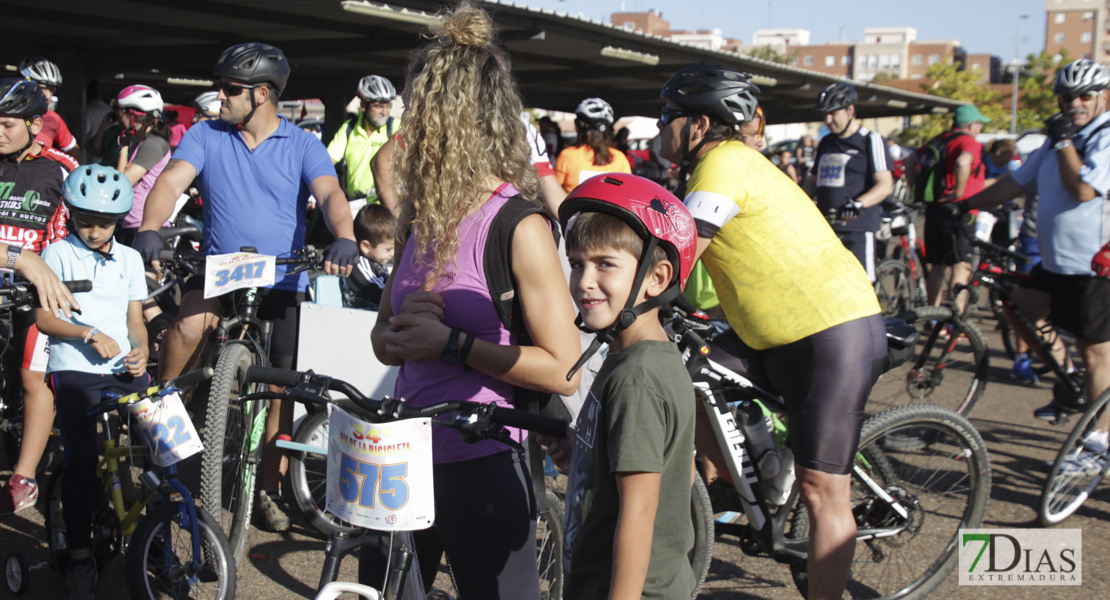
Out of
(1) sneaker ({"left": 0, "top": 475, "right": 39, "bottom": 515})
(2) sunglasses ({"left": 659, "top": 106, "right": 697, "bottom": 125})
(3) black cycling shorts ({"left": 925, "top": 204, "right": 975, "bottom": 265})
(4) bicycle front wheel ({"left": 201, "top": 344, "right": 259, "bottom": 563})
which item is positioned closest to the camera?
(2) sunglasses ({"left": 659, "top": 106, "right": 697, "bottom": 125})

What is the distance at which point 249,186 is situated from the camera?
4152mm

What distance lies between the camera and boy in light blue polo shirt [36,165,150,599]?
3.50 m

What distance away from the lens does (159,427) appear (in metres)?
3.18

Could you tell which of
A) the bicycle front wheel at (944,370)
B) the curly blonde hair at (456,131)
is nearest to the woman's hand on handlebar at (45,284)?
the curly blonde hair at (456,131)

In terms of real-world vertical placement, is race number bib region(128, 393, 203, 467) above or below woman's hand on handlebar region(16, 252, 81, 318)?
below

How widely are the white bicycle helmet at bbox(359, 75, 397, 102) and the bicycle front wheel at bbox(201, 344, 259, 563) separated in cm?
347

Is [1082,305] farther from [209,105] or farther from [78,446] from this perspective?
[209,105]

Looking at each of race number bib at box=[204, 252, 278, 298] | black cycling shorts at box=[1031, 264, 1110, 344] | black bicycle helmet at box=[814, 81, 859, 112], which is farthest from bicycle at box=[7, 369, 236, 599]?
black bicycle helmet at box=[814, 81, 859, 112]

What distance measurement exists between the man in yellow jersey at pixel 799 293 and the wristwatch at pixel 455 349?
1074mm

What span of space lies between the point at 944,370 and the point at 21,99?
591 centimetres

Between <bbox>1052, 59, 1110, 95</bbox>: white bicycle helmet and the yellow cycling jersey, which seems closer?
the yellow cycling jersey

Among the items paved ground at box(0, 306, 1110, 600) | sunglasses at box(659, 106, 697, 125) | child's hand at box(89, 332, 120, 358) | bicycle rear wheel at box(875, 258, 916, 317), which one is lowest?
paved ground at box(0, 306, 1110, 600)

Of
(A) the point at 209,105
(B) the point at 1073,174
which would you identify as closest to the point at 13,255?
(B) the point at 1073,174

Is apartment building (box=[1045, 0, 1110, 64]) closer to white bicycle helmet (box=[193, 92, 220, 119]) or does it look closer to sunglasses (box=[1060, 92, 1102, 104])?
white bicycle helmet (box=[193, 92, 220, 119])
